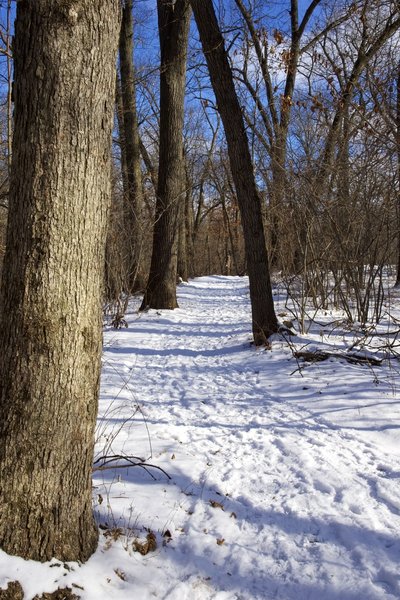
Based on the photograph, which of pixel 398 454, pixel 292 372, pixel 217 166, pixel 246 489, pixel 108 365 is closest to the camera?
pixel 246 489

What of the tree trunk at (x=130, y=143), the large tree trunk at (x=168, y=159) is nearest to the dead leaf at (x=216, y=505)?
the tree trunk at (x=130, y=143)

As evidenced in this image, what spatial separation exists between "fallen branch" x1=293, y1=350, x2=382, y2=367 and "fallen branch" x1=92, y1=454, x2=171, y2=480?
300 centimetres

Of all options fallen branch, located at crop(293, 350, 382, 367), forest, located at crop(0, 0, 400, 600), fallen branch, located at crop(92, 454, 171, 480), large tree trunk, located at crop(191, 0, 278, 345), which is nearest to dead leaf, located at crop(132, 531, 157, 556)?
forest, located at crop(0, 0, 400, 600)

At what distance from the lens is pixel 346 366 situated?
5305mm

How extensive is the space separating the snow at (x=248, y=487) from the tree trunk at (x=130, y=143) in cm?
434

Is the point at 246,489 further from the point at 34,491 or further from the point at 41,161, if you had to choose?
the point at 41,161

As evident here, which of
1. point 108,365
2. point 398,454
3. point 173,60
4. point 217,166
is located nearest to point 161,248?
point 173,60

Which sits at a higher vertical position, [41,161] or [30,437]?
[41,161]

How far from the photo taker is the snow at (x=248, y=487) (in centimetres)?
214

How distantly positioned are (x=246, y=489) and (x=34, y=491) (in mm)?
1530

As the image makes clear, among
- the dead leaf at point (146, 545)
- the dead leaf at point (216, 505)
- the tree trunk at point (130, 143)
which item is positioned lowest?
the dead leaf at point (216, 505)

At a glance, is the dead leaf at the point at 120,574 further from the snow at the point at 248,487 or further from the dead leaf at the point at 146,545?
the dead leaf at the point at 146,545

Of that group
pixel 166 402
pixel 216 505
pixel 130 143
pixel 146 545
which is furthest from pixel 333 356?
pixel 130 143

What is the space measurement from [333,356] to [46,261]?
175 inches
